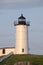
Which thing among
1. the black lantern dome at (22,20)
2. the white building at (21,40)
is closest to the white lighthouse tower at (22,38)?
the white building at (21,40)

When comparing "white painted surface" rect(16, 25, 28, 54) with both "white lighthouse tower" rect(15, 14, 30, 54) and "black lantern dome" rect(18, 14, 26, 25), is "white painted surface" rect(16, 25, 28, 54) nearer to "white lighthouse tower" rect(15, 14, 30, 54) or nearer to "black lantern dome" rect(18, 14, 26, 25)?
"white lighthouse tower" rect(15, 14, 30, 54)

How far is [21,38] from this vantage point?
37.6 metres

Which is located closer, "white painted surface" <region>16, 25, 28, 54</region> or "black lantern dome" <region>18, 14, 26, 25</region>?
"white painted surface" <region>16, 25, 28, 54</region>

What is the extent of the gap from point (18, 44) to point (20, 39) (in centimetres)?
88

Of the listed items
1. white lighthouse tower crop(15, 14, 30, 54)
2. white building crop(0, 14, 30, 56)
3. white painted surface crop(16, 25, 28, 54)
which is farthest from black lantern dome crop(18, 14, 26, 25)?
white painted surface crop(16, 25, 28, 54)

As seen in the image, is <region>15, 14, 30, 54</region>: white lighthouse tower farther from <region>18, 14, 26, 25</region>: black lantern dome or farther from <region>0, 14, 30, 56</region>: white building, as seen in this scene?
<region>18, 14, 26, 25</region>: black lantern dome

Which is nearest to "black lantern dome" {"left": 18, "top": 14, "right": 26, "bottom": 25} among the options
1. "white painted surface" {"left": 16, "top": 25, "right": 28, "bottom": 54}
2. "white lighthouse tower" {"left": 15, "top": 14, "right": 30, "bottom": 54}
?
"white lighthouse tower" {"left": 15, "top": 14, "right": 30, "bottom": 54}

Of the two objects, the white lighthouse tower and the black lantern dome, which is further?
the black lantern dome

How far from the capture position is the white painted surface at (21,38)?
3769 centimetres

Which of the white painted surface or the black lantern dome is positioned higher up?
the black lantern dome

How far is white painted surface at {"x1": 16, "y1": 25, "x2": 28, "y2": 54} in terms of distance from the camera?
3769 centimetres

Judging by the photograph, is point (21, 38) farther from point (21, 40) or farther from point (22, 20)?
point (22, 20)

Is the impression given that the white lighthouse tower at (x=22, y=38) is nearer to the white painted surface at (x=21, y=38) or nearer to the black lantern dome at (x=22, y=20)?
the white painted surface at (x=21, y=38)

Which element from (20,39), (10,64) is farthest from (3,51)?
(10,64)
